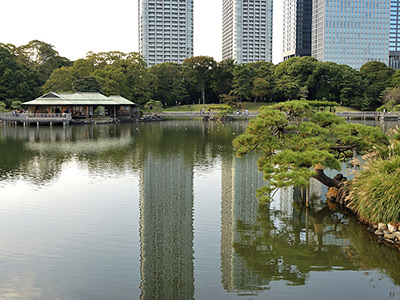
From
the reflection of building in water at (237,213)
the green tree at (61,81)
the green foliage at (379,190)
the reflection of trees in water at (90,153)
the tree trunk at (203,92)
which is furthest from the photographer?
the tree trunk at (203,92)

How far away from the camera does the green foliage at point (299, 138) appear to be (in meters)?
14.7

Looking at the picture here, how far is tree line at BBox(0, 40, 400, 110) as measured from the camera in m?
79.3

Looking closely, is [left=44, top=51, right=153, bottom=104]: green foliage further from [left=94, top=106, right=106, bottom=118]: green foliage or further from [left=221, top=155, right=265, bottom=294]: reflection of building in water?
[left=221, top=155, right=265, bottom=294]: reflection of building in water

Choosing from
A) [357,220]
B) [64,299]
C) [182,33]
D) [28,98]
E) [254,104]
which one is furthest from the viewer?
[182,33]

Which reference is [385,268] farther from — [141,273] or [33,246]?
[33,246]

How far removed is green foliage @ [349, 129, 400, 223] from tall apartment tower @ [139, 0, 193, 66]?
149129 mm

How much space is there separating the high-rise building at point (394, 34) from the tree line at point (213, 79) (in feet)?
A: 210

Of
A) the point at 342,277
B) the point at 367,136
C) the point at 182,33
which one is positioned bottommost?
the point at 342,277

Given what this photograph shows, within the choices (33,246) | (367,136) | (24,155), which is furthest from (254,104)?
(33,246)

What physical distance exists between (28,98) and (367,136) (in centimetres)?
7020

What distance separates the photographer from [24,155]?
2906 cm

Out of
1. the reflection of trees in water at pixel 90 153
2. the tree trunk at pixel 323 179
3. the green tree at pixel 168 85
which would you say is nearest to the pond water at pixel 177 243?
the tree trunk at pixel 323 179

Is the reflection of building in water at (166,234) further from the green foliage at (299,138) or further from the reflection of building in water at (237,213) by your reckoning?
the green foliage at (299,138)

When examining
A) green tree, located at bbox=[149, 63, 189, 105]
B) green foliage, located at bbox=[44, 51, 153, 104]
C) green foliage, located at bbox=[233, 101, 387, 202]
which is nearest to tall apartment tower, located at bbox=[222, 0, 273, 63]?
green tree, located at bbox=[149, 63, 189, 105]
